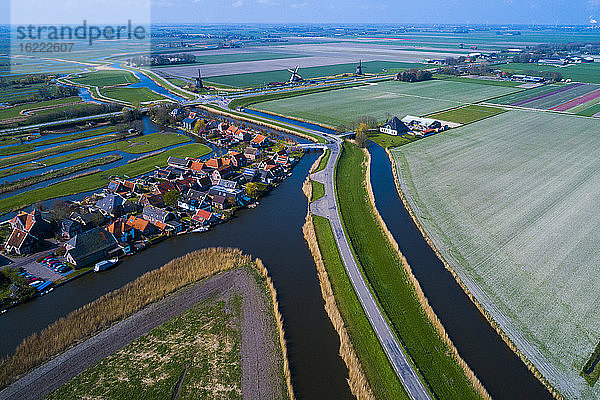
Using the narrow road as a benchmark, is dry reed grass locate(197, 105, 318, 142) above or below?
above

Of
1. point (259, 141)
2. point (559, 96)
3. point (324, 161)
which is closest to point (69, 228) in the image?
point (324, 161)

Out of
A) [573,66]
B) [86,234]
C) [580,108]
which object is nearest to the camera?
[86,234]

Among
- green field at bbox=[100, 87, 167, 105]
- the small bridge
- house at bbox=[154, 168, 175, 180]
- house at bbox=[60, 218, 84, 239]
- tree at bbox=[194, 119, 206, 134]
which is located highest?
green field at bbox=[100, 87, 167, 105]

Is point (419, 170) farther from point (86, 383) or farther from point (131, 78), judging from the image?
point (131, 78)

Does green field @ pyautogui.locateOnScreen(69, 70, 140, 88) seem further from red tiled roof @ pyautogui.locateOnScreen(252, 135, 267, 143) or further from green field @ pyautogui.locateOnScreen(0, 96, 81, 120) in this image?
red tiled roof @ pyautogui.locateOnScreen(252, 135, 267, 143)

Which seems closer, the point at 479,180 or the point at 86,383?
the point at 86,383

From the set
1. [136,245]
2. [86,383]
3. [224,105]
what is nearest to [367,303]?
[86,383]

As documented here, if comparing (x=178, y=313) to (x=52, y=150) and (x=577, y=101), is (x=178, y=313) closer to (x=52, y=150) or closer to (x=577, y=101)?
(x=52, y=150)

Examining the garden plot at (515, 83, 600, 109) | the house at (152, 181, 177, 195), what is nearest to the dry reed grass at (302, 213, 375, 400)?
the house at (152, 181, 177, 195)
